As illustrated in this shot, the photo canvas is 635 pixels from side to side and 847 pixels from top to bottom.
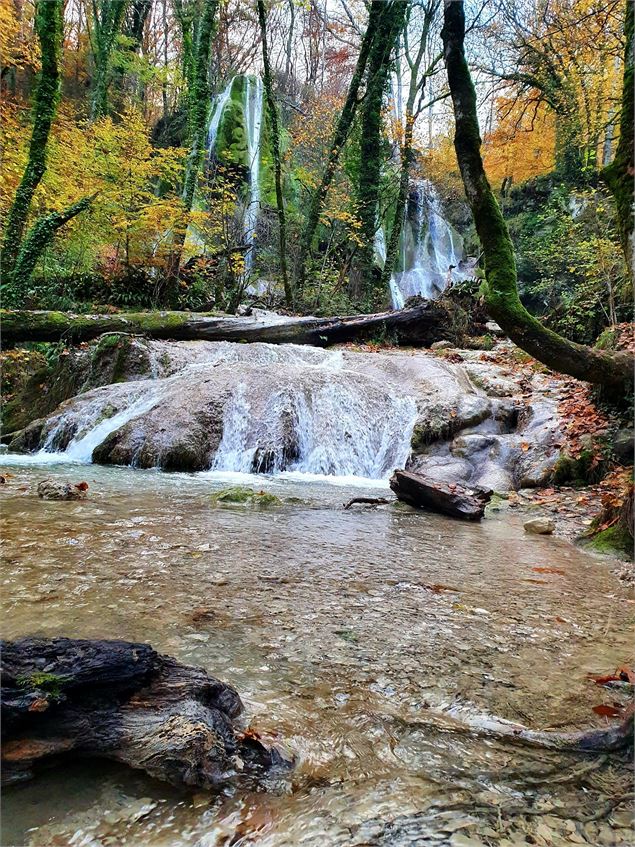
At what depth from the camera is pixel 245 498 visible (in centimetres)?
495

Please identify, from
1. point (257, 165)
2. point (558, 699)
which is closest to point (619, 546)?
point (558, 699)

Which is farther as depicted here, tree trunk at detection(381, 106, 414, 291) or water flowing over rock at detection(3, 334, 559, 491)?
tree trunk at detection(381, 106, 414, 291)

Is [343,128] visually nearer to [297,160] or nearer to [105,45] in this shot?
[297,160]

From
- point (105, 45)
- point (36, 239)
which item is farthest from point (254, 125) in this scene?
point (36, 239)

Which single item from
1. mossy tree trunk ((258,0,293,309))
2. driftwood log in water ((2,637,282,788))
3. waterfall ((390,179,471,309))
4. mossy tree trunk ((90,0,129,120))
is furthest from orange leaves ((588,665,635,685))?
mossy tree trunk ((90,0,129,120))

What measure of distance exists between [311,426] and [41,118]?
10302mm

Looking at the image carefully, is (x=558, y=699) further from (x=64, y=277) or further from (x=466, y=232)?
(x=466, y=232)

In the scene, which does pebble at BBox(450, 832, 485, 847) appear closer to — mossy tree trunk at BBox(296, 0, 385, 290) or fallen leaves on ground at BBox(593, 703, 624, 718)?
fallen leaves on ground at BBox(593, 703, 624, 718)

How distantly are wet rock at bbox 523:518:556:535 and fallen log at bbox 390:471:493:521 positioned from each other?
0.49 m

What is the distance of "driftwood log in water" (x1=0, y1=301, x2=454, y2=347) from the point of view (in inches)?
404

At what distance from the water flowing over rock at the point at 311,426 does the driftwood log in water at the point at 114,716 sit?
590 centimetres

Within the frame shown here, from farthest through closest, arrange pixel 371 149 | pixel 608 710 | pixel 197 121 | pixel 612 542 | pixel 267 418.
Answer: pixel 371 149 → pixel 197 121 → pixel 267 418 → pixel 612 542 → pixel 608 710

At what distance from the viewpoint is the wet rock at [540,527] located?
449 centimetres

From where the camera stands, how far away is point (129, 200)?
532 inches
